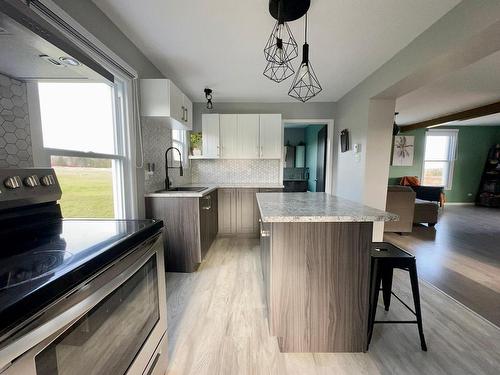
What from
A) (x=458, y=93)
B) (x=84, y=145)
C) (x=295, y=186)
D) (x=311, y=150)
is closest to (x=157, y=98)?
(x=84, y=145)

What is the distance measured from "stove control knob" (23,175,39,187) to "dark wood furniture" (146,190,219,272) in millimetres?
1319

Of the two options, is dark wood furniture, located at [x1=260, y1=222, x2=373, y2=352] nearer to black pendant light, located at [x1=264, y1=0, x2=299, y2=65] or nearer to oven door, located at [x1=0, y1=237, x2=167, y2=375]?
oven door, located at [x1=0, y1=237, x2=167, y2=375]

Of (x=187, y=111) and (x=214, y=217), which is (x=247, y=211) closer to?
(x=214, y=217)

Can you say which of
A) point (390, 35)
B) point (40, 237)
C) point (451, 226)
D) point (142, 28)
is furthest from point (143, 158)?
point (451, 226)

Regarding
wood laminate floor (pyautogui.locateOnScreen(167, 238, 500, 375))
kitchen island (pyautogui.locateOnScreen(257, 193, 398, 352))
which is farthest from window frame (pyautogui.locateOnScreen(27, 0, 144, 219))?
kitchen island (pyautogui.locateOnScreen(257, 193, 398, 352))

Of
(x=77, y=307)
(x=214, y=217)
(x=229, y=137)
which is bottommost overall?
(x=214, y=217)

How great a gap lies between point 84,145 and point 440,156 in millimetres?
8927

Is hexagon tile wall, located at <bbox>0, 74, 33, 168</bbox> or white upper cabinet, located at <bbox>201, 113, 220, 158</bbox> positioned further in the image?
white upper cabinet, located at <bbox>201, 113, 220, 158</bbox>

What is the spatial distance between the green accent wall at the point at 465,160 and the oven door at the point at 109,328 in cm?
745

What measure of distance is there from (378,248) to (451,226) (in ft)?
13.7

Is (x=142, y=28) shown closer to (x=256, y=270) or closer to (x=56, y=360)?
(x=56, y=360)

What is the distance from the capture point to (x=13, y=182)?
930mm

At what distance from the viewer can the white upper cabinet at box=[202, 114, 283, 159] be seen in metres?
3.68

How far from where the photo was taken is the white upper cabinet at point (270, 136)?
3.69m
